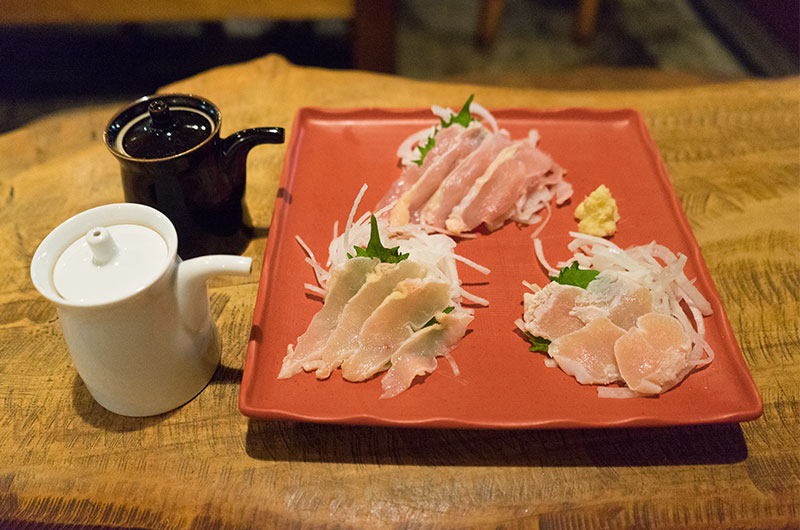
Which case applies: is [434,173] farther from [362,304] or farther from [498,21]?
[498,21]

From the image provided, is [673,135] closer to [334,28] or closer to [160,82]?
[334,28]

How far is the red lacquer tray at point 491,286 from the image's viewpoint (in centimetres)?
137

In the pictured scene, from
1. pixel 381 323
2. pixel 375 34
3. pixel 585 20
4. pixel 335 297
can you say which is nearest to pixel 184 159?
pixel 335 297

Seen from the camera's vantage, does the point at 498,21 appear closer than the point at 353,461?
No

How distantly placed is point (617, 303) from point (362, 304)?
2.13 ft

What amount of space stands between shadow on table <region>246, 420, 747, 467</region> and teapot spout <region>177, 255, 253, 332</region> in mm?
342

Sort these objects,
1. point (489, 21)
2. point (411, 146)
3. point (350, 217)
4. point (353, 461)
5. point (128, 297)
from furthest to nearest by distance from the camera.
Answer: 1. point (489, 21)
2. point (411, 146)
3. point (350, 217)
4. point (353, 461)
5. point (128, 297)

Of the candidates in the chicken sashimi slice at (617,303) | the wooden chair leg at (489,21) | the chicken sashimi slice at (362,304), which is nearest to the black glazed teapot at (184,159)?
the chicken sashimi slice at (362,304)

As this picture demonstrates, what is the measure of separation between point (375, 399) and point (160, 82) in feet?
11.4

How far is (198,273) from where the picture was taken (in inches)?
50.4

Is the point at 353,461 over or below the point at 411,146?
below

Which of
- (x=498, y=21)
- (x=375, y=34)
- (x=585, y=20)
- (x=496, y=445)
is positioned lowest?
(x=498, y=21)

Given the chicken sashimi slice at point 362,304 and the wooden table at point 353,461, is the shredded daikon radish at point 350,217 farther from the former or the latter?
the wooden table at point 353,461

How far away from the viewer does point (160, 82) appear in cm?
409
